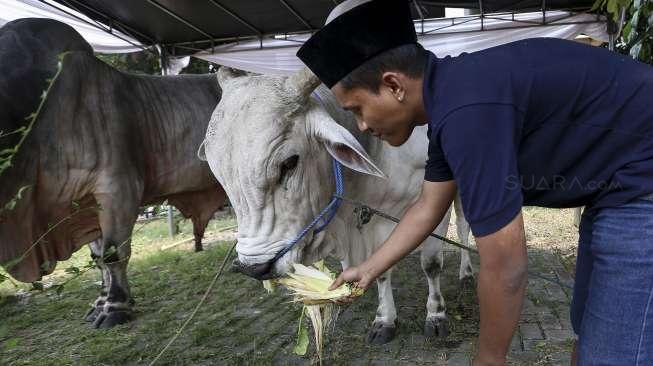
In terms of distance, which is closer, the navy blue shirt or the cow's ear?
the navy blue shirt

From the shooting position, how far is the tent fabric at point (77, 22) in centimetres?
557

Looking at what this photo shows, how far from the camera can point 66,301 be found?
502 cm

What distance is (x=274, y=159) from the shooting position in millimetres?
2248

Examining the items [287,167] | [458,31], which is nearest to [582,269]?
[287,167]

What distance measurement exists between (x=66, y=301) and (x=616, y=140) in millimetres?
5098

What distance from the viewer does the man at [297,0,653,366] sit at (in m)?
1.24

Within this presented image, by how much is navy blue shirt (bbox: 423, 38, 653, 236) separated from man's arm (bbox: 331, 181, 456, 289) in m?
0.33

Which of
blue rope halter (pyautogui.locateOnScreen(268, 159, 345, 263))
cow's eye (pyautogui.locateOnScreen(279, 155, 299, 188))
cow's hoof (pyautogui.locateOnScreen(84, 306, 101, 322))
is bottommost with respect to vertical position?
→ cow's hoof (pyautogui.locateOnScreen(84, 306, 101, 322))

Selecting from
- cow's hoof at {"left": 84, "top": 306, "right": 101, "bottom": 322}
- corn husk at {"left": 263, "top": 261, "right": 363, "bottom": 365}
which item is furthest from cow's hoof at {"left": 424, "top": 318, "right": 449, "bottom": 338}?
cow's hoof at {"left": 84, "top": 306, "right": 101, "bottom": 322}

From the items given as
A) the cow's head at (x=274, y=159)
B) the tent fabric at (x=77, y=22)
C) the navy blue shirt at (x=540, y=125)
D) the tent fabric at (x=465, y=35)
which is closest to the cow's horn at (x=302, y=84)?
the cow's head at (x=274, y=159)

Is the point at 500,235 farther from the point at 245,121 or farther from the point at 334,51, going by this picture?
the point at 245,121

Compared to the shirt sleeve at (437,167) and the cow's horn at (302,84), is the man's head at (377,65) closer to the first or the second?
the shirt sleeve at (437,167)

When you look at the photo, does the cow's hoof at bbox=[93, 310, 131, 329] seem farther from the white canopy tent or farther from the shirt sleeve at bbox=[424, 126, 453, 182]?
the white canopy tent

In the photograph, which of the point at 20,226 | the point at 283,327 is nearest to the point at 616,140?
the point at 283,327
